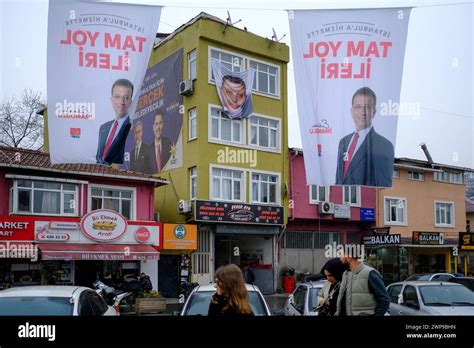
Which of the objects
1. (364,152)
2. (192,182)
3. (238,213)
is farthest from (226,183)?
(364,152)

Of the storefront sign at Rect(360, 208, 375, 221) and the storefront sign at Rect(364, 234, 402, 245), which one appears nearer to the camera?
the storefront sign at Rect(364, 234, 402, 245)

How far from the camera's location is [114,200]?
11664mm

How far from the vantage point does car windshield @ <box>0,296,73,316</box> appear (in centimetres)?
334

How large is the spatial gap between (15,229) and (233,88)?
177 inches

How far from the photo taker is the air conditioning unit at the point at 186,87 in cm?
679

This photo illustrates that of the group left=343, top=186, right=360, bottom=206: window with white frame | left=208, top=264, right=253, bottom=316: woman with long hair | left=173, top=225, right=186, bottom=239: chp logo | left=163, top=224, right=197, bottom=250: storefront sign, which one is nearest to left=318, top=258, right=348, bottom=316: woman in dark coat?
left=208, top=264, right=253, bottom=316: woman with long hair

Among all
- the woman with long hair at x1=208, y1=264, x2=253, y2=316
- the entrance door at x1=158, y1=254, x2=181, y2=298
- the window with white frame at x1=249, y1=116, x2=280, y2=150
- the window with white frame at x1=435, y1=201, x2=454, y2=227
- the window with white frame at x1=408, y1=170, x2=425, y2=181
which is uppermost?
the window with white frame at x1=249, y1=116, x2=280, y2=150

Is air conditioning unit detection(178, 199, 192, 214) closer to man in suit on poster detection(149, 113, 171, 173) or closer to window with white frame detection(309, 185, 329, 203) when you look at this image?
man in suit on poster detection(149, 113, 171, 173)

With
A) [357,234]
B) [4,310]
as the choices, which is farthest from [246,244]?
[4,310]

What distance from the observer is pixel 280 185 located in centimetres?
1023

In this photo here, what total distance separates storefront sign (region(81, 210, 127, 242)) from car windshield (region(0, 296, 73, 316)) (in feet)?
17.3

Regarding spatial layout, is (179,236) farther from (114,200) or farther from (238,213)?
(114,200)

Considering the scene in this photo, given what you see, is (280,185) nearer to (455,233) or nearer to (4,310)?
(455,233)

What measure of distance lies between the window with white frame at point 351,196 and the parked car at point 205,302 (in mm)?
7716
